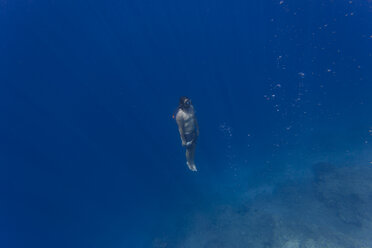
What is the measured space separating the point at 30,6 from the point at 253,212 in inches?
801

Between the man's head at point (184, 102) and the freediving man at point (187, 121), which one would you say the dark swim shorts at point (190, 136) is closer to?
the freediving man at point (187, 121)

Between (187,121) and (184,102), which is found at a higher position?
(187,121)

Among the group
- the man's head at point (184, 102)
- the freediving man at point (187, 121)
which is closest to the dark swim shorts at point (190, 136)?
the freediving man at point (187, 121)

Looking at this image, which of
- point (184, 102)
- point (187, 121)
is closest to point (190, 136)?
point (187, 121)

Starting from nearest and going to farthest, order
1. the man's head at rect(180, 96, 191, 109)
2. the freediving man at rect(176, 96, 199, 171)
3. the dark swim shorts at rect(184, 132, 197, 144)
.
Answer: the man's head at rect(180, 96, 191, 109), the freediving man at rect(176, 96, 199, 171), the dark swim shorts at rect(184, 132, 197, 144)

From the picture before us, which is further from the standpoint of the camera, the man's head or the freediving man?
the freediving man

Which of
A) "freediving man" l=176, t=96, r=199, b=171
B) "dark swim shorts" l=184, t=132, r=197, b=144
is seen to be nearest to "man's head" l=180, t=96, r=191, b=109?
"freediving man" l=176, t=96, r=199, b=171

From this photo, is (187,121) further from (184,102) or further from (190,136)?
(184,102)

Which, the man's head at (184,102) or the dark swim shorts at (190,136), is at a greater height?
the dark swim shorts at (190,136)

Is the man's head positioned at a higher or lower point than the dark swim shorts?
lower

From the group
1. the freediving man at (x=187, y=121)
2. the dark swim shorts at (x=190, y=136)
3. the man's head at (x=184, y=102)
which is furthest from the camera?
the dark swim shorts at (x=190, y=136)

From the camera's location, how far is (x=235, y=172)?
765 inches

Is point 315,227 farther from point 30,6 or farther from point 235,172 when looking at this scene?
point 30,6

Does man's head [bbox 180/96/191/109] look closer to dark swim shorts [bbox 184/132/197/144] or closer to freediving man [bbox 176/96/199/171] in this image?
freediving man [bbox 176/96/199/171]
